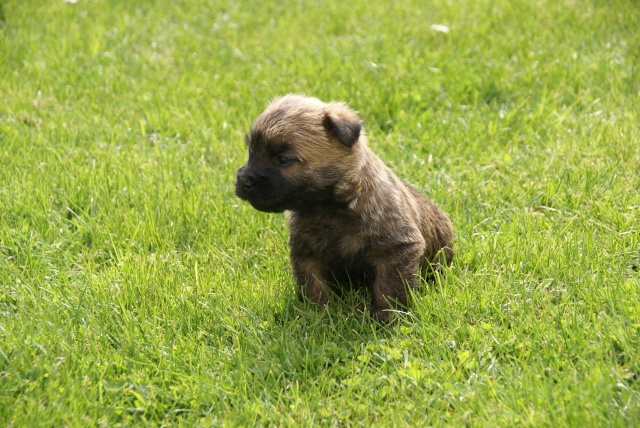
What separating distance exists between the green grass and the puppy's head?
65 centimetres

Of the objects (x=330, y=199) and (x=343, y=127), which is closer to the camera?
(x=343, y=127)

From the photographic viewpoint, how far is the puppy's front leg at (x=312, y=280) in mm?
4594

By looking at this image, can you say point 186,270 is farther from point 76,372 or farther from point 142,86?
point 142,86

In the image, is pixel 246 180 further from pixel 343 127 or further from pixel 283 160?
pixel 343 127

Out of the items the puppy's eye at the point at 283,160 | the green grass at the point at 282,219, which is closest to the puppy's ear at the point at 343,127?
the puppy's eye at the point at 283,160

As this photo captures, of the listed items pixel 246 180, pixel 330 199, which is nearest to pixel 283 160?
pixel 246 180

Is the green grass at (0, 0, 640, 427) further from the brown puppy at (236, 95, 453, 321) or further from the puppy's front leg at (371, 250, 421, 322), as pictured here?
the brown puppy at (236, 95, 453, 321)

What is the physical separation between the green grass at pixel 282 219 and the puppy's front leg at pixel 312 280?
84 millimetres

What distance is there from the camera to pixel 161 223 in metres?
5.50

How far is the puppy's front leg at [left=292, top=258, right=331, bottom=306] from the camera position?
4.59 m

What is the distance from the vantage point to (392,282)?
4449 mm

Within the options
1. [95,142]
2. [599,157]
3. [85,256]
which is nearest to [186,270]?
[85,256]

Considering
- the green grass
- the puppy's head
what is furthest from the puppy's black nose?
the green grass

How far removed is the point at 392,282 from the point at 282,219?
4.72 ft
